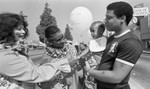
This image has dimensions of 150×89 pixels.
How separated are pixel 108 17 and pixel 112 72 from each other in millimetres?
600

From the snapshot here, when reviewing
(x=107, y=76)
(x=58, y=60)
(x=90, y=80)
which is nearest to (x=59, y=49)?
(x=90, y=80)

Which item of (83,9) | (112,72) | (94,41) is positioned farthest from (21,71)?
(83,9)

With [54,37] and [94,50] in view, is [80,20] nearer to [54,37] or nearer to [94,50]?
[54,37]

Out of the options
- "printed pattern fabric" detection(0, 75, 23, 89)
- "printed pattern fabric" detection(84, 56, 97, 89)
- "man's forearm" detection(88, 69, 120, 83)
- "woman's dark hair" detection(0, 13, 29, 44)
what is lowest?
"printed pattern fabric" detection(84, 56, 97, 89)

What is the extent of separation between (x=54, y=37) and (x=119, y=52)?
53.8 inches

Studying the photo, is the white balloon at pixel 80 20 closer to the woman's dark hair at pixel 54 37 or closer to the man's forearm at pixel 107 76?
the woman's dark hair at pixel 54 37

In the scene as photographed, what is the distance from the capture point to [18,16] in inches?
89.3

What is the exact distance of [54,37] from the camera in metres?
3.35

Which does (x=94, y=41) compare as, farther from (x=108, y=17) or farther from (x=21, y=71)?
(x=21, y=71)

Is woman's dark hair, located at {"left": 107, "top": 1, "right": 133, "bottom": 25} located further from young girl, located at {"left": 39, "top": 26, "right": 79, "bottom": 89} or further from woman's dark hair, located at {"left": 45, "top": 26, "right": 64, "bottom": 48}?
woman's dark hair, located at {"left": 45, "top": 26, "right": 64, "bottom": 48}

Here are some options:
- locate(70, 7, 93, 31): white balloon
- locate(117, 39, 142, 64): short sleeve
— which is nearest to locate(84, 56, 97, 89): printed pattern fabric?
locate(117, 39, 142, 64): short sleeve

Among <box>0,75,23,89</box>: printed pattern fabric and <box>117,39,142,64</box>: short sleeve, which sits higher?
<box>117,39,142,64</box>: short sleeve

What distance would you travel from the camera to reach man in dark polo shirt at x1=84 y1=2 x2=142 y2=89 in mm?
2174

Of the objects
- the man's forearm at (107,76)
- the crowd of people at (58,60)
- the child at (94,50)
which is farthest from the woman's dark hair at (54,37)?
the man's forearm at (107,76)
